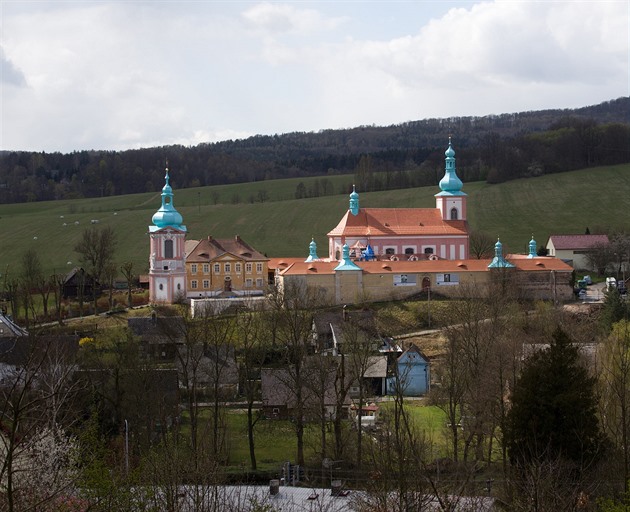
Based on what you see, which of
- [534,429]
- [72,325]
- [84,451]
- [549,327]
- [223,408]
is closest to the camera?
[84,451]

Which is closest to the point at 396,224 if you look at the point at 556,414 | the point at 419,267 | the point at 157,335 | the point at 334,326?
the point at 419,267

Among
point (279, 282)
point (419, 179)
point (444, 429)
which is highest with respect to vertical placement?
point (419, 179)

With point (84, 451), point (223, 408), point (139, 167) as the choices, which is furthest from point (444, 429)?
point (139, 167)

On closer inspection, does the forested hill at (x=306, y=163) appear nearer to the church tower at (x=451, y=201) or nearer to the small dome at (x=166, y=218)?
the church tower at (x=451, y=201)

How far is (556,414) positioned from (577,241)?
53157 mm

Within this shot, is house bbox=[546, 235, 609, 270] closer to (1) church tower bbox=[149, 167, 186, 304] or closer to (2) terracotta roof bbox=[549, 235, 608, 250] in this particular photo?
(2) terracotta roof bbox=[549, 235, 608, 250]

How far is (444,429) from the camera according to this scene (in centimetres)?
3697

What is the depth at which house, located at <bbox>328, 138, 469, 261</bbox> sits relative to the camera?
2766 inches

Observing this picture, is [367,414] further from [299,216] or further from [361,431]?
[299,216]

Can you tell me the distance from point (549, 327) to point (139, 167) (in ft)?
344

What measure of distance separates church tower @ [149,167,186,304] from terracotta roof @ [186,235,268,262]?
138 cm

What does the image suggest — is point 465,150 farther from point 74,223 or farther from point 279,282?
point 279,282

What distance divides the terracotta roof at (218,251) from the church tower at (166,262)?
1.38m

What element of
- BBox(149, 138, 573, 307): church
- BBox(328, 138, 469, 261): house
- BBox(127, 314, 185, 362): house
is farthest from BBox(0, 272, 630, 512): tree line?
BBox(328, 138, 469, 261): house
